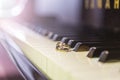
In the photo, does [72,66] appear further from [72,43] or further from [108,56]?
[72,43]

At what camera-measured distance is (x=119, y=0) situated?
2.99ft

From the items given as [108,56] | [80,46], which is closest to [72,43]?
[80,46]

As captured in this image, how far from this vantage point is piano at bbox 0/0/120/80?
62 cm

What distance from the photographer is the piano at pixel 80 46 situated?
62 cm

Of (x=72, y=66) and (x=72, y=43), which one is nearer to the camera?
(x=72, y=66)

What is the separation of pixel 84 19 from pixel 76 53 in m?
0.35

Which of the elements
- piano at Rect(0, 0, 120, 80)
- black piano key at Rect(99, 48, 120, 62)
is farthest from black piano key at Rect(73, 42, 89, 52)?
black piano key at Rect(99, 48, 120, 62)

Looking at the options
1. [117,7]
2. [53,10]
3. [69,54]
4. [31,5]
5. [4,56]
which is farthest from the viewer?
[31,5]

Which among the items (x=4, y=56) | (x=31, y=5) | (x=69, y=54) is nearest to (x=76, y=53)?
(x=69, y=54)

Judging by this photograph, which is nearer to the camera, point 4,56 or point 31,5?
point 4,56

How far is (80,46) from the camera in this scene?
0.86m

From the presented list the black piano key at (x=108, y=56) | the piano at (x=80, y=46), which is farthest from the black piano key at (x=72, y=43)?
the black piano key at (x=108, y=56)

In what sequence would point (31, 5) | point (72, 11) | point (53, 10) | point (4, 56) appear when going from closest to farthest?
point (4, 56) → point (72, 11) → point (53, 10) → point (31, 5)

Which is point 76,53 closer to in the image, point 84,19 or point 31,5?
point 84,19
